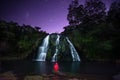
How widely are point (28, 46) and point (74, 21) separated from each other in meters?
19.7

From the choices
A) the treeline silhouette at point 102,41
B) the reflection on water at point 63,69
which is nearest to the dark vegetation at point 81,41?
the treeline silhouette at point 102,41

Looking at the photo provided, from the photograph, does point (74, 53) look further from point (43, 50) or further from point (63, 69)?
point (63, 69)

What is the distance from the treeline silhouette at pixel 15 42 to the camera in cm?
4538

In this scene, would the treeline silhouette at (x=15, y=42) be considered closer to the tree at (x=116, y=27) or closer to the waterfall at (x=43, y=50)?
the waterfall at (x=43, y=50)

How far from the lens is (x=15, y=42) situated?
158 ft

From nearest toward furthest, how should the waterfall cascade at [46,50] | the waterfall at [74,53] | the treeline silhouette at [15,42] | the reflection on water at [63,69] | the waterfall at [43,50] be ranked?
the reflection on water at [63,69] < the waterfall at [74,53] < the waterfall cascade at [46,50] < the waterfall at [43,50] < the treeline silhouette at [15,42]

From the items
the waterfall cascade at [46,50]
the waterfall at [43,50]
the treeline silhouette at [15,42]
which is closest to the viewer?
the waterfall cascade at [46,50]

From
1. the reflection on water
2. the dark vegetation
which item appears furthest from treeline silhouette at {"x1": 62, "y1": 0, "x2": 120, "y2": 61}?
the reflection on water

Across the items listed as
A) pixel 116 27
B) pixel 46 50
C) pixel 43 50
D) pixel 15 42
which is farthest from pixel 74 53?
pixel 15 42

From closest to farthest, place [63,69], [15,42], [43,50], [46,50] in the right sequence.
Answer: [63,69] < [46,50] < [43,50] < [15,42]

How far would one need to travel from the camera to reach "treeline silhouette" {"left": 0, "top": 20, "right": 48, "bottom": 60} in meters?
45.4

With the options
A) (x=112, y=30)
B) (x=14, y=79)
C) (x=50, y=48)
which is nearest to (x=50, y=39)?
(x=50, y=48)

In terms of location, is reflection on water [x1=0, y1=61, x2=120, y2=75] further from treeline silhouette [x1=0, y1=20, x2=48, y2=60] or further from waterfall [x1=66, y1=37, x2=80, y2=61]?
treeline silhouette [x1=0, y1=20, x2=48, y2=60]

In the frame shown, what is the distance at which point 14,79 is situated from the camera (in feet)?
57.6
